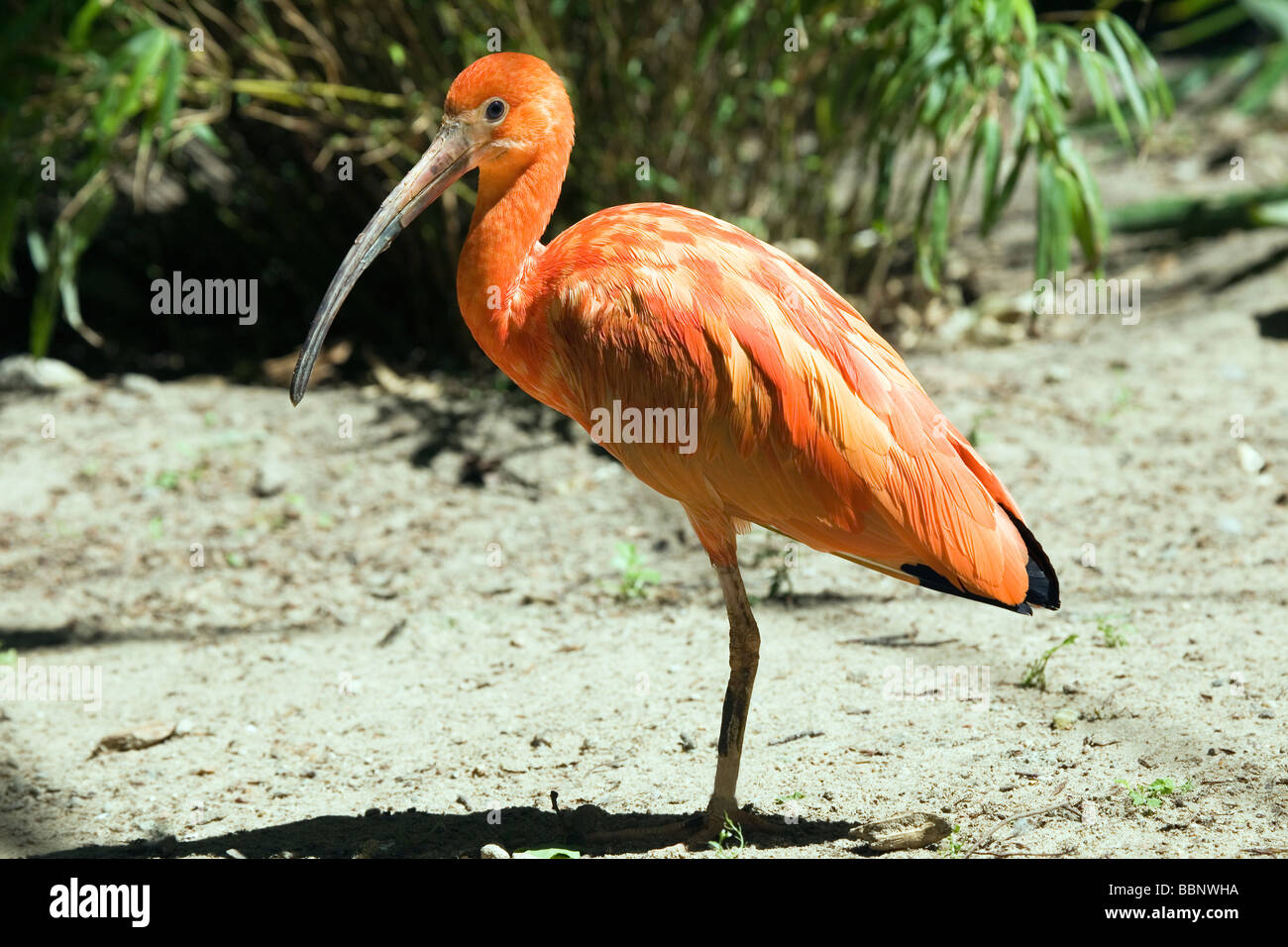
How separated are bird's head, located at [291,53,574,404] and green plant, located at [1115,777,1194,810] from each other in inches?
82.3

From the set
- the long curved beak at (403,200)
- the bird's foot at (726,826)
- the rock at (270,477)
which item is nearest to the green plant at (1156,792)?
the bird's foot at (726,826)

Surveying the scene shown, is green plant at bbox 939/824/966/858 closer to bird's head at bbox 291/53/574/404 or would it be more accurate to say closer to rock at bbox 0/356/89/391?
bird's head at bbox 291/53/574/404

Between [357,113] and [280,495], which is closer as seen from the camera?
[280,495]

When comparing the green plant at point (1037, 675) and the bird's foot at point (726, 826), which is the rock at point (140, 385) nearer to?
the bird's foot at point (726, 826)

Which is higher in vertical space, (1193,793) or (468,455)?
(468,455)

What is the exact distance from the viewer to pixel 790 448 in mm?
3219

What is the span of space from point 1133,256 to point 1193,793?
199 inches

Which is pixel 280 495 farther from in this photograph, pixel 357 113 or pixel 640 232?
pixel 640 232

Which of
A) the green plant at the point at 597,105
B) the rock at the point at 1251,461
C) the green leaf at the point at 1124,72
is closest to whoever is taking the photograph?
the green leaf at the point at 1124,72

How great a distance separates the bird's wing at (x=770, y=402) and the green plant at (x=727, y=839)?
27.9 inches

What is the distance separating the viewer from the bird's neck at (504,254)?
134 inches
